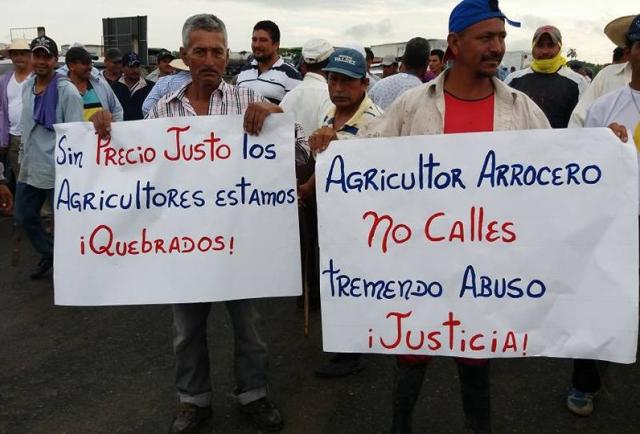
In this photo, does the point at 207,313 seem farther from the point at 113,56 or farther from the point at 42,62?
the point at 113,56

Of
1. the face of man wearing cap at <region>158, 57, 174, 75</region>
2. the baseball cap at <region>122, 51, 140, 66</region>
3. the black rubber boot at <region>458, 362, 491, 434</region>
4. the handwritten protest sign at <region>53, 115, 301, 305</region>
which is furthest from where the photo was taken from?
the face of man wearing cap at <region>158, 57, 174, 75</region>

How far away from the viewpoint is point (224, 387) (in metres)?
3.41

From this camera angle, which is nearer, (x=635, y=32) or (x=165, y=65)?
(x=635, y=32)

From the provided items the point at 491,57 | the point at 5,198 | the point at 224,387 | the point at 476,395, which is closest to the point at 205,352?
the point at 224,387

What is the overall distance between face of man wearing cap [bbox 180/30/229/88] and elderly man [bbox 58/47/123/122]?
11.0 feet

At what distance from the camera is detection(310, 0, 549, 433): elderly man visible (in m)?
2.21

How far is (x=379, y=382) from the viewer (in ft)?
11.4

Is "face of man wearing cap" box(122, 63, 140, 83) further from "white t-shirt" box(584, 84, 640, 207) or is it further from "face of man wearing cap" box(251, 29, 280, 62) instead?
"white t-shirt" box(584, 84, 640, 207)

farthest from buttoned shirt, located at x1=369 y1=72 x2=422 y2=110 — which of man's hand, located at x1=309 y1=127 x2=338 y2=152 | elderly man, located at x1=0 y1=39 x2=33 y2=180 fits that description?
elderly man, located at x1=0 y1=39 x2=33 y2=180

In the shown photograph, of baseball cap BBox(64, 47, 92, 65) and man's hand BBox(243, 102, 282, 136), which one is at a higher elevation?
baseball cap BBox(64, 47, 92, 65)

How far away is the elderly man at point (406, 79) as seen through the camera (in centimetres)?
500

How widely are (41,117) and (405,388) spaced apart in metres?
3.86

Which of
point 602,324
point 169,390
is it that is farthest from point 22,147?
point 602,324

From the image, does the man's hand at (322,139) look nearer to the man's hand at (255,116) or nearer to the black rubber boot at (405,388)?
the man's hand at (255,116)
